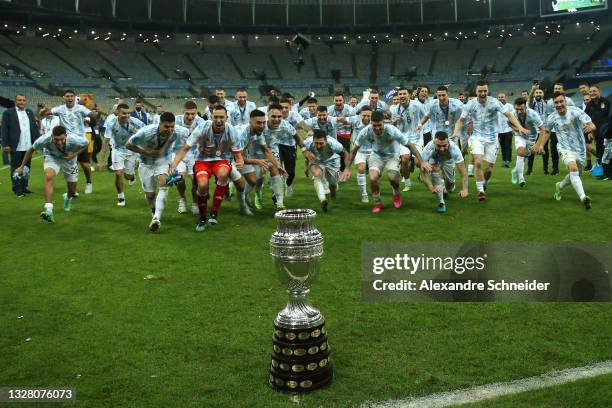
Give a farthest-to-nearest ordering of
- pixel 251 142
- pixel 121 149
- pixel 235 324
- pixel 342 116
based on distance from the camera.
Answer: pixel 342 116 → pixel 121 149 → pixel 251 142 → pixel 235 324

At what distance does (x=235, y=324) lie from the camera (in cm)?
474

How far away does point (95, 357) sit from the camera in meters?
4.11

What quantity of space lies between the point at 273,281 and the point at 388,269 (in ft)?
4.01

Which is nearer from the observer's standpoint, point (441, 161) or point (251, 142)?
point (251, 142)

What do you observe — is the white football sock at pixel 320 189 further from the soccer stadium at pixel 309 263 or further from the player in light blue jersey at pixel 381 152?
the player in light blue jersey at pixel 381 152

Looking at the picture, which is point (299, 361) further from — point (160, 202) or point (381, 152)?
point (381, 152)

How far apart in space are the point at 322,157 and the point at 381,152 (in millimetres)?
1116

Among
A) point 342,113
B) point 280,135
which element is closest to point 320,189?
point 280,135

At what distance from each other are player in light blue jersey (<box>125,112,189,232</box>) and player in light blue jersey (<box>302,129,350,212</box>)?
239cm

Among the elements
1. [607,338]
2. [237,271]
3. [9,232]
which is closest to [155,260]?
[237,271]

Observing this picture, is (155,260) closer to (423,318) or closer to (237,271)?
(237,271)

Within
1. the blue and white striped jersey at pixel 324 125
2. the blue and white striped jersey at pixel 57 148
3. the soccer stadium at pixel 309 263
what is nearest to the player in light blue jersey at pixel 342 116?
the soccer stadium at pixel 309 263

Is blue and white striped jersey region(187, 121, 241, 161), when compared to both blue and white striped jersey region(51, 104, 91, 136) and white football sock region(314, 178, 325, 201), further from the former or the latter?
blue and white striped jersey region(51, 104, 91, 136)

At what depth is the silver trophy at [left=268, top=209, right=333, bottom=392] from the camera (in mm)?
3504
